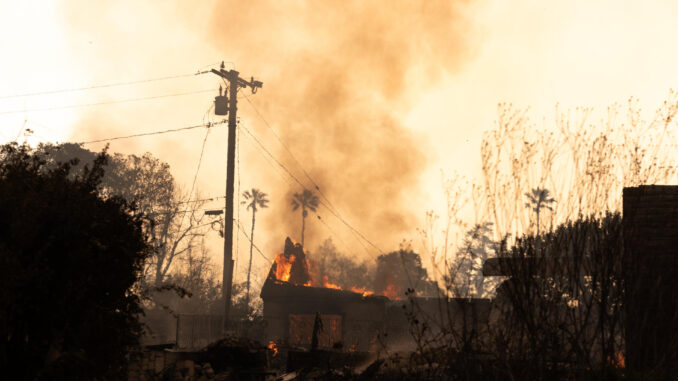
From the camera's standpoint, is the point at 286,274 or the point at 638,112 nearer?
the point at 638,112

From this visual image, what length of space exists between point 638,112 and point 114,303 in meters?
7.41

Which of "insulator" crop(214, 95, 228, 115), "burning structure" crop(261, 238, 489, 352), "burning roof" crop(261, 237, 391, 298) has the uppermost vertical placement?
"insulator" crop(214, 95, 228, 115)

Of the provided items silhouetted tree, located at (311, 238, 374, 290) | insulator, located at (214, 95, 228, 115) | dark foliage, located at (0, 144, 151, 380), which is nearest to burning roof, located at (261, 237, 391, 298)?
insulator, located at (214, 95, 228, 115)

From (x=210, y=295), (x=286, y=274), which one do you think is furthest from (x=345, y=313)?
(x=210, y=295)

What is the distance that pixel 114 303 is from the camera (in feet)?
30.2

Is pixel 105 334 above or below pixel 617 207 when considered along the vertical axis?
below

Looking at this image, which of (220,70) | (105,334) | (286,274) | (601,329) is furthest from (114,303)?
(286,274)

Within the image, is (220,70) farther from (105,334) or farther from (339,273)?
(339,273)

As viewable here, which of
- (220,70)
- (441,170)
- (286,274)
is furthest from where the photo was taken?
(286,274)

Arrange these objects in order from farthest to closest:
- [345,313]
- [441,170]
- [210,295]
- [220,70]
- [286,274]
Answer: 1. [210,295]
2. [286,274]
3. [345,313]
4. [220,70]
5. [441,170]

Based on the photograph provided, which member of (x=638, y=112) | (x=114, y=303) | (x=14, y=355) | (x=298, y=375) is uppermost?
(x=638, y=112)

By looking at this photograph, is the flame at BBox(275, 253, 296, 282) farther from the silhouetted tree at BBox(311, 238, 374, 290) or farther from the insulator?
the silhouetted tree at BBox(311, 238, 374, 290)

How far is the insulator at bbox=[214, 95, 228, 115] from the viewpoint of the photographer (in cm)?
3155

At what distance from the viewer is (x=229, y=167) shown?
2917 cm
